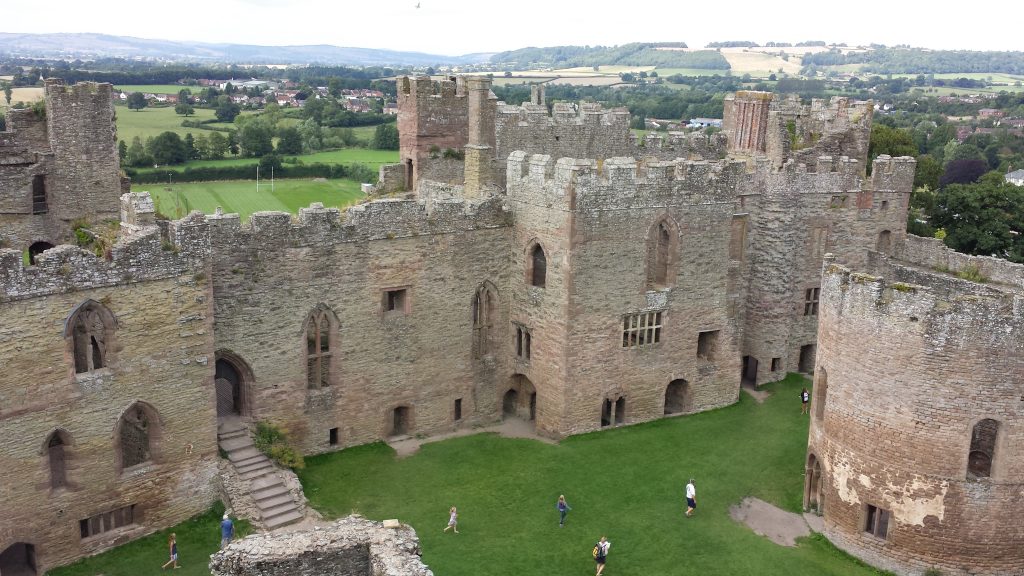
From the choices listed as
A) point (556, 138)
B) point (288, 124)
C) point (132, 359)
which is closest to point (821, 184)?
point (556, 138)

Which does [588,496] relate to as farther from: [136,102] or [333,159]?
[136,102]

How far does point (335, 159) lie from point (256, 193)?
15253 mm

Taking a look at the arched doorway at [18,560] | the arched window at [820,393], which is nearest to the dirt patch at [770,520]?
the arched window at [820,393]

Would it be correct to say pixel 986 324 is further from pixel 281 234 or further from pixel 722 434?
pixel 281 234

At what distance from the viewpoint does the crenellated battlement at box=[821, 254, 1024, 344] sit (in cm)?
2111

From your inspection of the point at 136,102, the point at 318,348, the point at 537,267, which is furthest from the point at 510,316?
the point at 136,102

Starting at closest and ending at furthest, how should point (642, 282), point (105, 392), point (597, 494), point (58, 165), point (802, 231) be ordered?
point (105, 392) < point (597, 494) < point (642, 282) < point (58, 165) < point (802, 231)

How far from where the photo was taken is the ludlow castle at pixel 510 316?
848 inches

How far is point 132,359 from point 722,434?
18924 mm

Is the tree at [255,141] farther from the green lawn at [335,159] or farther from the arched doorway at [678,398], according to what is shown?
the arched doorway at [678,398]

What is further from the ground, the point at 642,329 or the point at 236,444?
the point at 642,329

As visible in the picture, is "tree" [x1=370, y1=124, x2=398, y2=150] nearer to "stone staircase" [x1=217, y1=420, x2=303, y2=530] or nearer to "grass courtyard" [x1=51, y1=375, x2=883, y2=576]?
"grass courtyard" [x1=51, y1=375, x2=883, y2=576]

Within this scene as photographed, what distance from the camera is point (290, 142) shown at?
85.9 m

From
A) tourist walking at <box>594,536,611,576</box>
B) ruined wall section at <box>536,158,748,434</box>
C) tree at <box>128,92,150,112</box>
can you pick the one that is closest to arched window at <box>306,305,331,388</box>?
ruined wall section at <box>536,158,748,434</box>
